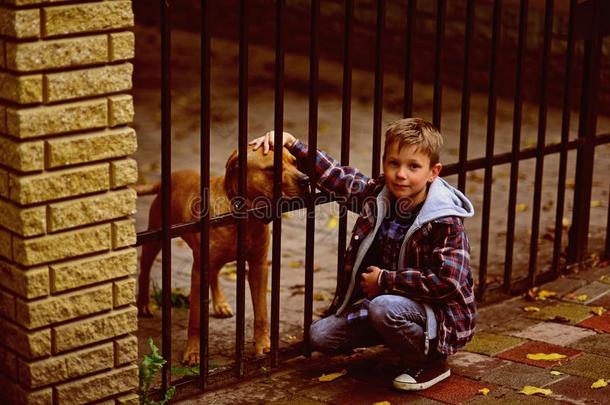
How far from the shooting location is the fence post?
5.58 m

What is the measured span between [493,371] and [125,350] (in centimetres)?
162

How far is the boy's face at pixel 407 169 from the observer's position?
4148mm

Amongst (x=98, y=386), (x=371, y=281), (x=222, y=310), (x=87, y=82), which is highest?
(x=87, y=82)

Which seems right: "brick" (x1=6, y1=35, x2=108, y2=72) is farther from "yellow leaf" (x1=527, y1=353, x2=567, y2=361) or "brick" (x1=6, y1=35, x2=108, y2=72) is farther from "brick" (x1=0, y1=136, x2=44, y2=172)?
"yellow leaf" (x1=527, y1=353, x2=567, y2=361)

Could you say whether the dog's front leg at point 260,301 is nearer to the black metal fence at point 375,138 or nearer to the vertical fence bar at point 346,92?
the black metal fence at point 375,138

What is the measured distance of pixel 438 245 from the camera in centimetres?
416

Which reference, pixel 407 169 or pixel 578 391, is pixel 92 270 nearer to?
pixel 407 169

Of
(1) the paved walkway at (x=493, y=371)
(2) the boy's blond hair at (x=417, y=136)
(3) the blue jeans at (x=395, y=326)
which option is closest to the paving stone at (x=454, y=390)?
(1) the paved walkway at (x=493, y=371)

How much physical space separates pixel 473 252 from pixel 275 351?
2.62 meters

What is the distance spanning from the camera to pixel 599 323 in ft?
16.5

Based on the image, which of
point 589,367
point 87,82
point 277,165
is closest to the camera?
point 87,82

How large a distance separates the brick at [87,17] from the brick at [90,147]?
357 millimetres

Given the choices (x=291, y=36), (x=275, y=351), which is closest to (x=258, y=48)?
(x=291, y=36)

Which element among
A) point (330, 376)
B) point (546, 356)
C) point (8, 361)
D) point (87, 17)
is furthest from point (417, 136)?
point (8, 361)
